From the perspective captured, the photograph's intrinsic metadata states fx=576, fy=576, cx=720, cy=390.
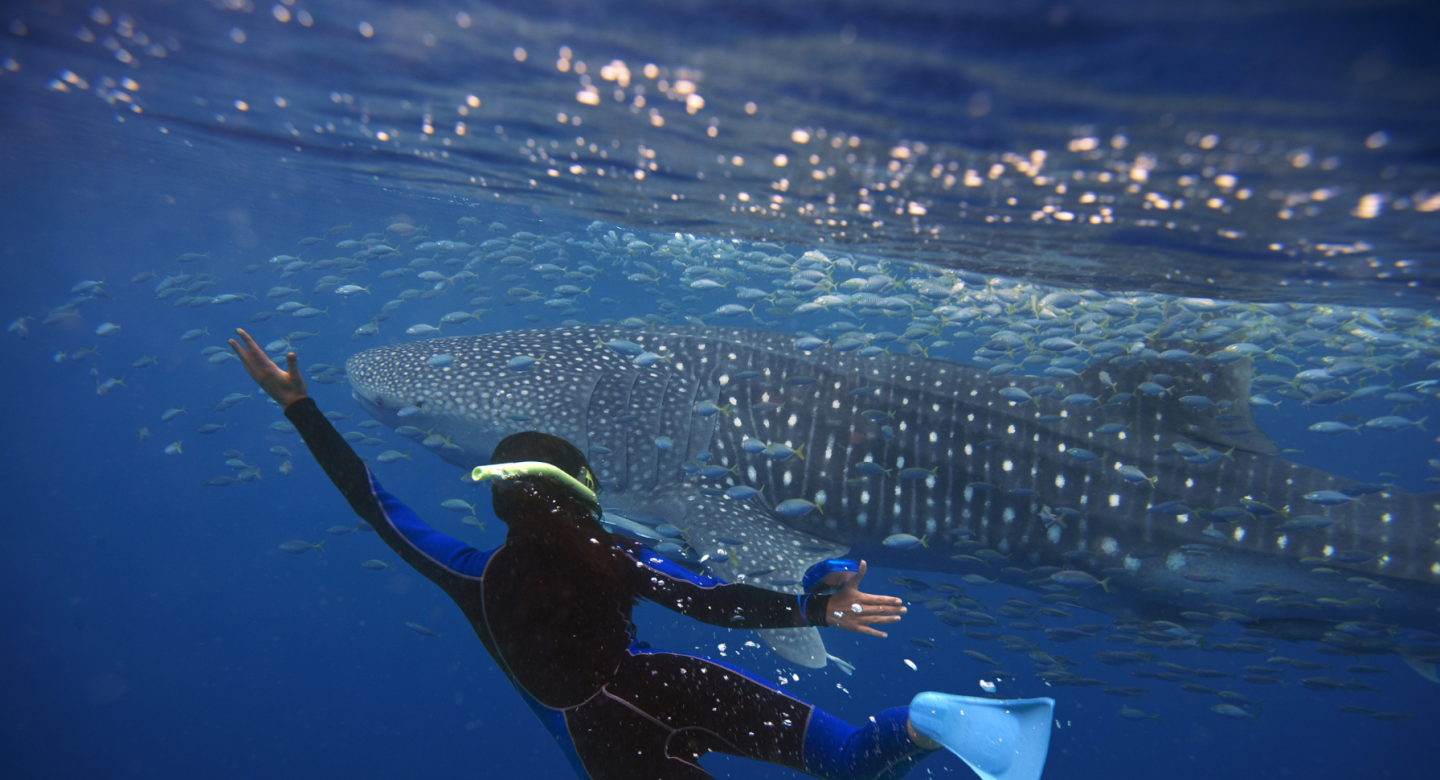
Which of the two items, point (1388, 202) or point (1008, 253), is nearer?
point (1388, 202)

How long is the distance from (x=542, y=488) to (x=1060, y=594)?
5.82m

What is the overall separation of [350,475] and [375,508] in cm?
20

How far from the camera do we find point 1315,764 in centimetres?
3616

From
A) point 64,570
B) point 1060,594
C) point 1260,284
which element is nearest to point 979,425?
point 1060,594

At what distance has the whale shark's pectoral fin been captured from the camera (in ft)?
15.6

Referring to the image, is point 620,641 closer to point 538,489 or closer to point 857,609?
point 538,489

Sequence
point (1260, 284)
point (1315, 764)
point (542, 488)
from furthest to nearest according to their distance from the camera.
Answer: point (1315, 764) → point (1260, 284) → point (542, 488)

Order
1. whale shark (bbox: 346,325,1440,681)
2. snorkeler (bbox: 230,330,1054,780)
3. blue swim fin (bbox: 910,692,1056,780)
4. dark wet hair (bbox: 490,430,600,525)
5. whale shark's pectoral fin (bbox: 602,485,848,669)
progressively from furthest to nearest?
whale shark (bbox: 346,325,1440,681) → whale shark's pectoral fin (bbox: 602,485,848,669) → blue swim fin (bbox: 910,692,1056,780) → snorkeler (bbox: 230,330,1054,780) → dark wet hair (bbox: 490,430,600,525)

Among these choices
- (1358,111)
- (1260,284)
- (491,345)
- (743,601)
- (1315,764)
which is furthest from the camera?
(1315,764)

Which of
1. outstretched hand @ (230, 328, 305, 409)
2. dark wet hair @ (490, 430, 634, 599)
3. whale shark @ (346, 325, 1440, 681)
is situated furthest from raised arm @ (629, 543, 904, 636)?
whale shark @ (346, 325, 1440, 681)

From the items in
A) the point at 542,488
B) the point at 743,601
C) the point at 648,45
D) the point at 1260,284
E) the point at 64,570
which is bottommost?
the point at 64,570

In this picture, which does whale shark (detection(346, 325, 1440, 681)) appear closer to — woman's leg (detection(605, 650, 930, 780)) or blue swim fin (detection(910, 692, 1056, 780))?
woman's leg (detection(605, 650, 930, 780))

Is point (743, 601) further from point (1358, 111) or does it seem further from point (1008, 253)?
point (1008, 253)

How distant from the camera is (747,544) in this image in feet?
17.4
